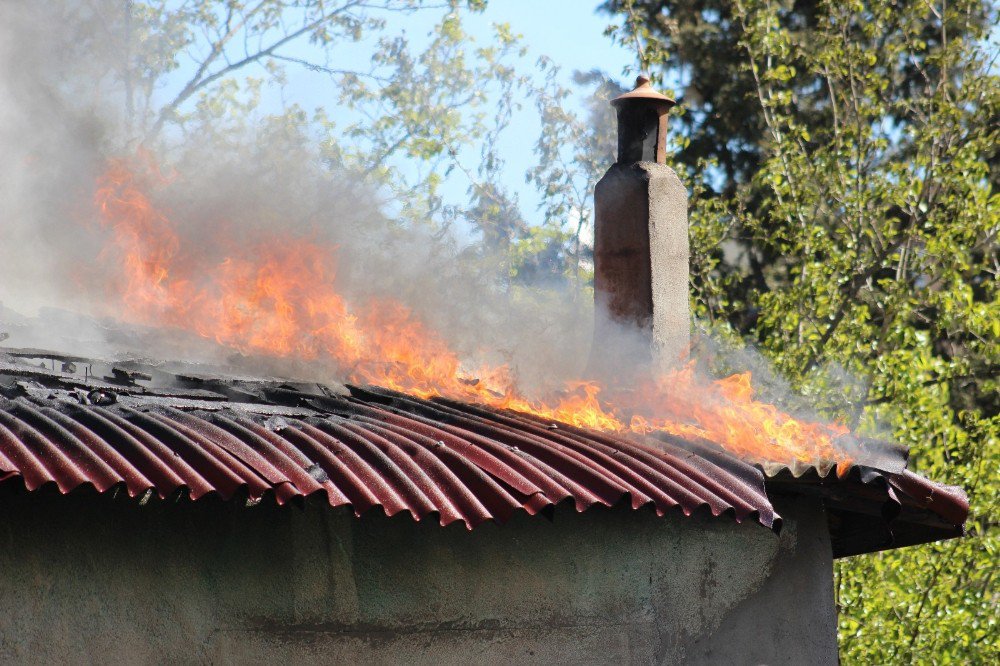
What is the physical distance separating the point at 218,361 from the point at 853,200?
10.5 metres

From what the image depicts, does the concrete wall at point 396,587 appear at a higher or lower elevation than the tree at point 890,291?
lower

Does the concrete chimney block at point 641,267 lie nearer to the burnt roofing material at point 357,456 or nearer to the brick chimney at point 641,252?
the brick chimney at point 641,252

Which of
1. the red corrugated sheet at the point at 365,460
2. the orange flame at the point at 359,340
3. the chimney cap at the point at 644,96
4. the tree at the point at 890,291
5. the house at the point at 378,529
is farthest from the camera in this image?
the tree at the point at 890,291

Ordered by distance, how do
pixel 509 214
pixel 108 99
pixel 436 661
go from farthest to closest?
pixel 509 214, pixel 108 99, pixel 436 661

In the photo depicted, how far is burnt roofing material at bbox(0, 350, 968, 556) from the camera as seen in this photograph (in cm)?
462

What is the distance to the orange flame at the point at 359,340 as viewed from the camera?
727 centimetres

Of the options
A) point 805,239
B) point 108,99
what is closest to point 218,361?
point 805,239

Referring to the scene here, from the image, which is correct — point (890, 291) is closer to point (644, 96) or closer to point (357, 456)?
point (644, 96)

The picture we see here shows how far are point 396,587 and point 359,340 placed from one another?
2.82m

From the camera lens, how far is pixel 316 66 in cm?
2306

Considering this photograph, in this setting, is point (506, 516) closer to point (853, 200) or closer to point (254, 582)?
point (254, 582)

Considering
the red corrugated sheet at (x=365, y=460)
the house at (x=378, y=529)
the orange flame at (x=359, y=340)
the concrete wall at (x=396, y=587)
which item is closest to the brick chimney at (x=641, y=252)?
the orange flame at (x=359, y=340)

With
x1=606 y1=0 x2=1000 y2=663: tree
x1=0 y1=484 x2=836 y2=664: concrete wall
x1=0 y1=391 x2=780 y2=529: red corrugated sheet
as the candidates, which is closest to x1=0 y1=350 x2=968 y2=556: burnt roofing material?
x1=0 y1=391 x2=780 y2=529: red corrugated sheet

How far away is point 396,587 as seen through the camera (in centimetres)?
567
